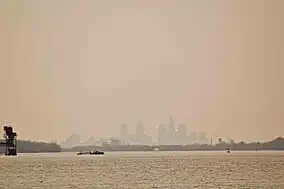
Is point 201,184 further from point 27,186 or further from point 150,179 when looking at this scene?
point 27,186

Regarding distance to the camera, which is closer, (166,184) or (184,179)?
(166,184)

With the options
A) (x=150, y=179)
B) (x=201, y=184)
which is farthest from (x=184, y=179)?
(x=201, y=184)

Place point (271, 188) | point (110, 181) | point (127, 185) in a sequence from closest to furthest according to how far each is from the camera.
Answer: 1. point (271, 188)
2. point (127, 185)
3. point (110, 181)

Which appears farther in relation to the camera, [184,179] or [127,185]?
[184,179]

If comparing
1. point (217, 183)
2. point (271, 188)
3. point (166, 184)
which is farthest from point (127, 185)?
point (271, 188)

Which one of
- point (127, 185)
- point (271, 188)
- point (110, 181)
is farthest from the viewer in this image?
point (110, 181)

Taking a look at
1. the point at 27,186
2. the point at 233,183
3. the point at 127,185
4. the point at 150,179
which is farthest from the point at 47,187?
the point at 233,183

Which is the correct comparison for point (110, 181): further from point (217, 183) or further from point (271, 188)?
point (271, 188)

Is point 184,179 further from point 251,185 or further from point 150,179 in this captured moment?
point 251,185
